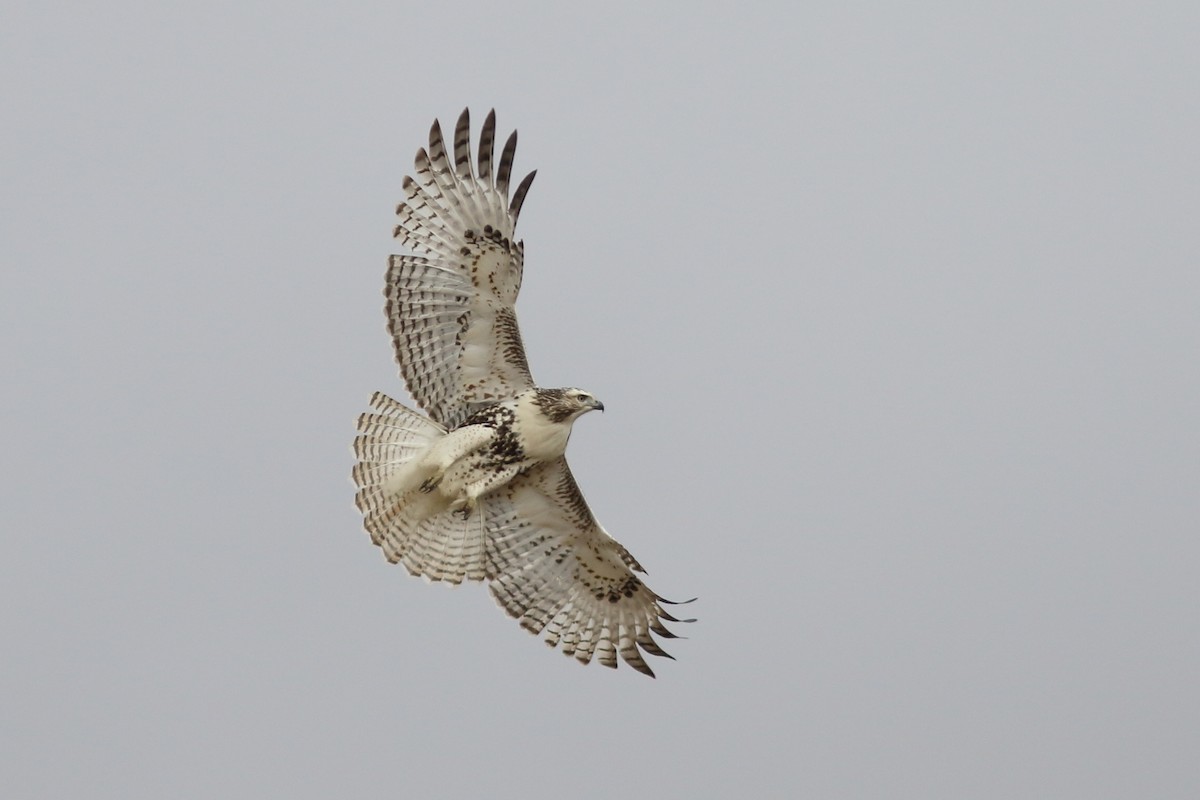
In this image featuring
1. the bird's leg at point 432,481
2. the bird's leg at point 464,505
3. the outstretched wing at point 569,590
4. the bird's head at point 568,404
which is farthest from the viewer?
the outstretched wing at point 569,590

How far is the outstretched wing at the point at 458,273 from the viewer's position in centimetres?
1335

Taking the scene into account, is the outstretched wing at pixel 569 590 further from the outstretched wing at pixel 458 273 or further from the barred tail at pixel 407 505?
the outstretched wing at pixel 458 273

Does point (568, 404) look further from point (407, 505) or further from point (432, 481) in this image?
point (407, 505)

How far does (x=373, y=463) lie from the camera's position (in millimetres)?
13531

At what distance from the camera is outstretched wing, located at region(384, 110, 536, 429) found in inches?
526

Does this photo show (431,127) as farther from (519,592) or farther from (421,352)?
(519,592)

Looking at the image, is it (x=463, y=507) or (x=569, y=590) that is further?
(x=569, y=590)

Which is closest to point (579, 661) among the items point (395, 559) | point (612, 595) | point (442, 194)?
point (612, 595)

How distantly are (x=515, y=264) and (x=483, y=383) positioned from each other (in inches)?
33.6

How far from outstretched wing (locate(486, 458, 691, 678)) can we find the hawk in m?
0.04

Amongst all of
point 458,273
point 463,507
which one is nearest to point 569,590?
point 463,507

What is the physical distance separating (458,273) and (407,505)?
161 centimetres

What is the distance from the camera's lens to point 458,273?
527 inches

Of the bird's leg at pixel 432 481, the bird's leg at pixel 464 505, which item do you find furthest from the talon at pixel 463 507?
the bird's leg at pixel 432 481
